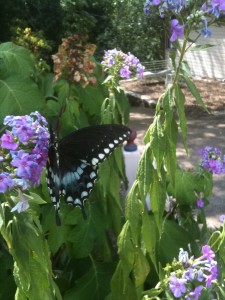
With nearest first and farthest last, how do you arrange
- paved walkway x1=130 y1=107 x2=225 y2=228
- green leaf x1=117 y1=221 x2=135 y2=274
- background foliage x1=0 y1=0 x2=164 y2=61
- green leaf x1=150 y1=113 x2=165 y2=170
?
green leaf x1=150 y1=113 x2=165 y2=170
green leaf x1=117 y1=221 x2=135 y2=274
paved walkway x1=130 y1=107 x2=225 y2=228
background foliage x1=0 y1=0 x2=164 y2=61

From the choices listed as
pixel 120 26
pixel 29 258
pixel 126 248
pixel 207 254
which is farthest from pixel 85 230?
pixel 120 26

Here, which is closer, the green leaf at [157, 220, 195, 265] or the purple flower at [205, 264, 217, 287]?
the purple flower at [205, 264, 217, 287]

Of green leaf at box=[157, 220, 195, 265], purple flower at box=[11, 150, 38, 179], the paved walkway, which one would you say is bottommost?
the paved walkway

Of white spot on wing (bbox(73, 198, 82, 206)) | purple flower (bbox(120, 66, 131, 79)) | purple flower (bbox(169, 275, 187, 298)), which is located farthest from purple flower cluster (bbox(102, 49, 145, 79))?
purple flower (bbox(169, 275, 187, 298))

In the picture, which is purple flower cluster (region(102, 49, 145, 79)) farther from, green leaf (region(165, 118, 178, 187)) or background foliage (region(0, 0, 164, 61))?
background foliage (region(0, 0, 164, 61))

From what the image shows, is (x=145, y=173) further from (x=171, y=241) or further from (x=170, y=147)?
(x=171, y=241)

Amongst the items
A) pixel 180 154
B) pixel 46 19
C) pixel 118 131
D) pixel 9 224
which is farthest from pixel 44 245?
pixel 46 19
